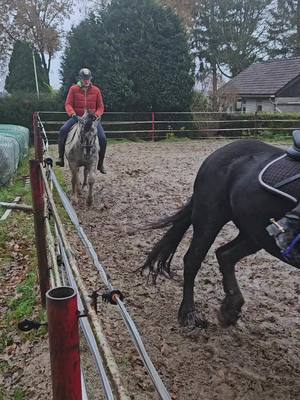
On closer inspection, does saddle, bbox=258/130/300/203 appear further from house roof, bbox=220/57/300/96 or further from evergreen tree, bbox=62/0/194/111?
house roof, bbox=220/57/300/96

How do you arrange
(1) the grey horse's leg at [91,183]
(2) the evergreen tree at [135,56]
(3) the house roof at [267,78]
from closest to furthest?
(1) the grey horse's leg at [91,183], (2) the evergreen tree at [135,56], (3) the house roof at [267,78]

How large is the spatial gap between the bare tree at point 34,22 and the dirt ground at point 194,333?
22290 mm

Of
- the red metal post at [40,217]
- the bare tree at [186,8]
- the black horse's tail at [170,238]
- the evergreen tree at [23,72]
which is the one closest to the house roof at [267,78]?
the bare tree at [186,8]

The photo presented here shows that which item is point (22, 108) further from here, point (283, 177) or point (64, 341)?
point (64, 341)

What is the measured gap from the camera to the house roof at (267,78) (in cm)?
2491

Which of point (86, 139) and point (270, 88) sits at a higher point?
point (270, 88)

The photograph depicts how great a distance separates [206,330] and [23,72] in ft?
77.3

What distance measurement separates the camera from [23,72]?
2423 centimetres

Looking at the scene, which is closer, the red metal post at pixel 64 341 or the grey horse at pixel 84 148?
the red metal post at pixel 64 341

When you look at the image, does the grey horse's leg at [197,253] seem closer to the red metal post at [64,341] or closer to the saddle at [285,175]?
the saddle at [285,175]

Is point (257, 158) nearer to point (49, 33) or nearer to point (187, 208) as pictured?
point (187, 208)

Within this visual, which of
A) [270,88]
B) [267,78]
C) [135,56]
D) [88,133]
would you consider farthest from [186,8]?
[88,133]

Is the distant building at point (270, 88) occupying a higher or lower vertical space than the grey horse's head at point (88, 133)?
higher

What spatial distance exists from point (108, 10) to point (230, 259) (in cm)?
1684
